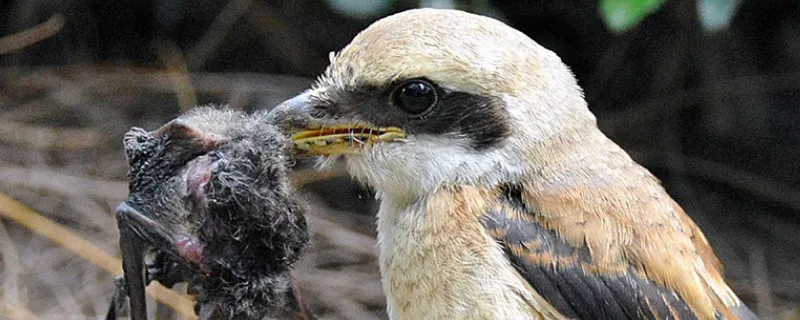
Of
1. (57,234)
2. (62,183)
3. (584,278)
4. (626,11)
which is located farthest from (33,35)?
(584,278)

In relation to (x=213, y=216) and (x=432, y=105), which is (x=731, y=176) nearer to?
(x=432, y=105)

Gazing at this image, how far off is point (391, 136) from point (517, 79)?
0.27 metres

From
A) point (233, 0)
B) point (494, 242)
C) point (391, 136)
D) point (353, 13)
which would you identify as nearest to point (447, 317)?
point (494, 242)

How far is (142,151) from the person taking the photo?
213 cm

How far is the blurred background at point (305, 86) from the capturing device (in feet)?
12.7

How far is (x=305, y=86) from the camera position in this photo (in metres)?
4.53

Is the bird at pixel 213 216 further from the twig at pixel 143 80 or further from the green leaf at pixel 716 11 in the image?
the twig at pixel 143 80

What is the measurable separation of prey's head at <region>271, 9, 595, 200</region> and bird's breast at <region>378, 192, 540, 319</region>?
7cm

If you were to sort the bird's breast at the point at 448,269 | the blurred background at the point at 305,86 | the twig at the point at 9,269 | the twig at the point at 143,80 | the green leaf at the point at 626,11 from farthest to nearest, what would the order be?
the twig at the point at 143,80, the blurred background at the point at 305,86, the twig at the point at 9,269, the green leaf at the point at 626,11, the bird's breast at the point at 448,269

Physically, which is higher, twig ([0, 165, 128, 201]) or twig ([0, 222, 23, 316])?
twig ([0, 165, 128, 201])

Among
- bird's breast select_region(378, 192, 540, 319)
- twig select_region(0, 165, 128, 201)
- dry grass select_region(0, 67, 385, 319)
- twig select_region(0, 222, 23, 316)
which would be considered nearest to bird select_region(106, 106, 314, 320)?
bird's breast select_region(378, 192, 540, 319)

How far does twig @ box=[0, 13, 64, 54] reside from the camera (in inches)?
185

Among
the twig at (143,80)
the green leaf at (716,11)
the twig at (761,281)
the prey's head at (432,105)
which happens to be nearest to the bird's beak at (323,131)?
the prey's head at (432,105)

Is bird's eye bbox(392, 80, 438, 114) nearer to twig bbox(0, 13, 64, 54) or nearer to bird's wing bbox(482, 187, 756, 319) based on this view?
bird's wing bbox(482, 187, 756, 319)
